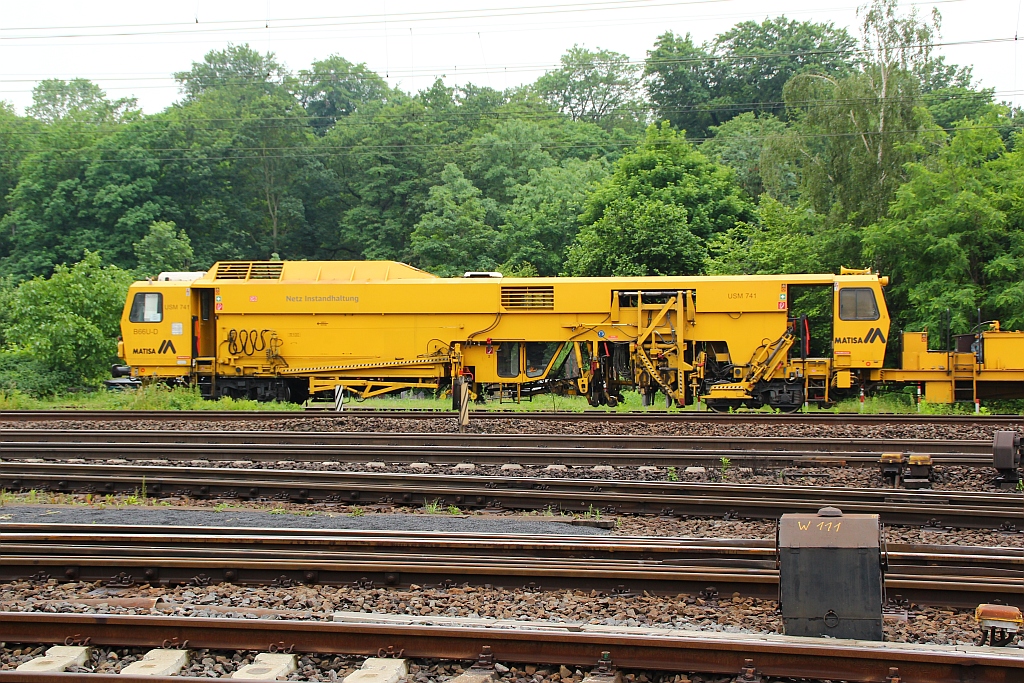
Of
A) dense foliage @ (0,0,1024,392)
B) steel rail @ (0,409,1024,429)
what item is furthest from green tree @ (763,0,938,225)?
steel rail @ (0,409,1024,429)

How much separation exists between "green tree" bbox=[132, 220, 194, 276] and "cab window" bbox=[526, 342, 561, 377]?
32943mm

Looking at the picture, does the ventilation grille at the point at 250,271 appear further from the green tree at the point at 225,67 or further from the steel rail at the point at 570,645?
the green tree at the point at 225,67

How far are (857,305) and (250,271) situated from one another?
13580mm

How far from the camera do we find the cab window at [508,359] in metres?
19.6

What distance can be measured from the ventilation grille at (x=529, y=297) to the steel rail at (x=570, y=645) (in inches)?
548

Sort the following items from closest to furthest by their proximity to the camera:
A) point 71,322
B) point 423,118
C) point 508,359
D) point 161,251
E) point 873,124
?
point 508,359 → point 71,322 → point 873,124 → point 161,251 → point 423,118

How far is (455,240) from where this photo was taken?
45.3 m

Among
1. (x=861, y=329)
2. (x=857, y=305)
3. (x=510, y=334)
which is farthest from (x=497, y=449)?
(x=857, y=305)

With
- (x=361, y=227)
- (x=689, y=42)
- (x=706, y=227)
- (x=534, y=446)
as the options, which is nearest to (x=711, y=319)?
(x=534, y=446)

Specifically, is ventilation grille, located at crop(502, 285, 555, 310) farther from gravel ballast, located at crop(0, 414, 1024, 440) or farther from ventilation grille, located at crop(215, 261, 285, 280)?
ventilation grille, located at crop(215, 261, 285, 280)

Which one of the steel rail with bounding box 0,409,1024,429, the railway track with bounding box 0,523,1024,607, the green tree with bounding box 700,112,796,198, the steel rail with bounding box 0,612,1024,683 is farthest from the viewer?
the green tree with bounding box 700,112,796,198

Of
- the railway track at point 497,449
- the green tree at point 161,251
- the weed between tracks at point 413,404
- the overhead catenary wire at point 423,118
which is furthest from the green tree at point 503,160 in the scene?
the railway track at point 497,449

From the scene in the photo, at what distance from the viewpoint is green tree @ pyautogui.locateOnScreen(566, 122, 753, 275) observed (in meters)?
30.5

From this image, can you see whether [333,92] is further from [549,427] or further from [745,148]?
[549,427]
